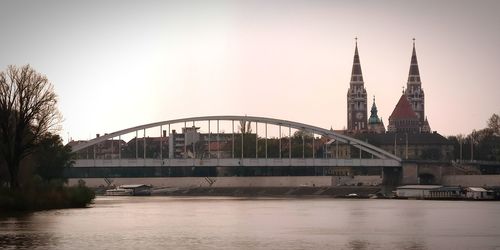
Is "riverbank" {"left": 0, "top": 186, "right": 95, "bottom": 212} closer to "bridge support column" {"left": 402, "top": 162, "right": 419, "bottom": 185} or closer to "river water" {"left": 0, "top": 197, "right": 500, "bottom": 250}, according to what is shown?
"river water" {"left": 0, "top": 197, "right": 500, "bottom": 250}

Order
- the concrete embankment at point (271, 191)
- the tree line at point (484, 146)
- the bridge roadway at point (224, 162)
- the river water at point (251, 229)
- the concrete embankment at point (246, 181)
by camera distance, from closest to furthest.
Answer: the river water at point (251, 229)
the concrete embankment at point (271, 191)
the bridge roadway at point (224, 162)
the concrete embankment at point (246, 181)
the tree line at point (484, 146)

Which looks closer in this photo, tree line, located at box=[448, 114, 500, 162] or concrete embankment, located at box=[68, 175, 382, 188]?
concrete embankment, located at box=[68, 175, 382, 188]

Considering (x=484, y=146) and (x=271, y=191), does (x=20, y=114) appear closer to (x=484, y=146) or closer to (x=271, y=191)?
(x=271, y=191)

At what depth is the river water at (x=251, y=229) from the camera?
5169 cm

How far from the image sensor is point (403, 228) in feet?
207

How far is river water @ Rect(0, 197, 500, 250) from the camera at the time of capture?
2035 inches

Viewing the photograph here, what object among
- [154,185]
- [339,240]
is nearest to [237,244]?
[339,240]

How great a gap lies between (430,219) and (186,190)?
7949cm

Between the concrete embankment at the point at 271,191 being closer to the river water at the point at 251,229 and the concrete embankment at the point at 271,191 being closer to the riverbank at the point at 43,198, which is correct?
the riverbank at the point at 43,198

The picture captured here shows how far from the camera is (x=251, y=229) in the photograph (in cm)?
6184

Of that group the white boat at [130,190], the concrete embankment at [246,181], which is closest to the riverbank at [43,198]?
the white boat at [130,190]

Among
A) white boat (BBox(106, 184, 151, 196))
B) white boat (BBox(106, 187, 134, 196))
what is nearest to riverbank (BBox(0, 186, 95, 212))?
white boat (BBox(106, 187, 134, 196))

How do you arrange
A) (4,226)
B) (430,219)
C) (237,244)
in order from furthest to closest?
(430,219) < (4,226) < (237,244)

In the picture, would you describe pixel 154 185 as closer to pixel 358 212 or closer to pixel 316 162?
pixel 316 162
